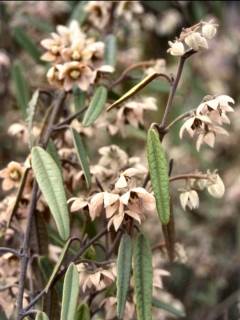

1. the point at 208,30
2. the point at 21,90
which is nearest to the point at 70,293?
the point at 208,30

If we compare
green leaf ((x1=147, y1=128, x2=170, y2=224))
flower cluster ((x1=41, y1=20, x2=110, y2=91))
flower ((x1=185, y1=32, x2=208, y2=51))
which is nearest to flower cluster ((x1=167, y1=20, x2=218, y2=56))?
flower ((x1=185, y1=32, x2=208, y2=51))

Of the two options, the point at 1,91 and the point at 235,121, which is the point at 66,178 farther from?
the point at 235,121

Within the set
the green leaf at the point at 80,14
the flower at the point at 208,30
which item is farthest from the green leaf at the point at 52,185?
the green leaf at the point at 80,14

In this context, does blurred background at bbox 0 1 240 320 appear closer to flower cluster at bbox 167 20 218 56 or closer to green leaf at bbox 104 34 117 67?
green leaf at bbox 104 34 117 67

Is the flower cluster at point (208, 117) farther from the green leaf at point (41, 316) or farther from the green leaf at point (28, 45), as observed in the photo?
the green leaf at point (28, 45)

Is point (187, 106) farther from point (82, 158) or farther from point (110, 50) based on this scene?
point (82, 158)

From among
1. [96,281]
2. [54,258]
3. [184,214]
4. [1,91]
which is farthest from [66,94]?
[184,214]
